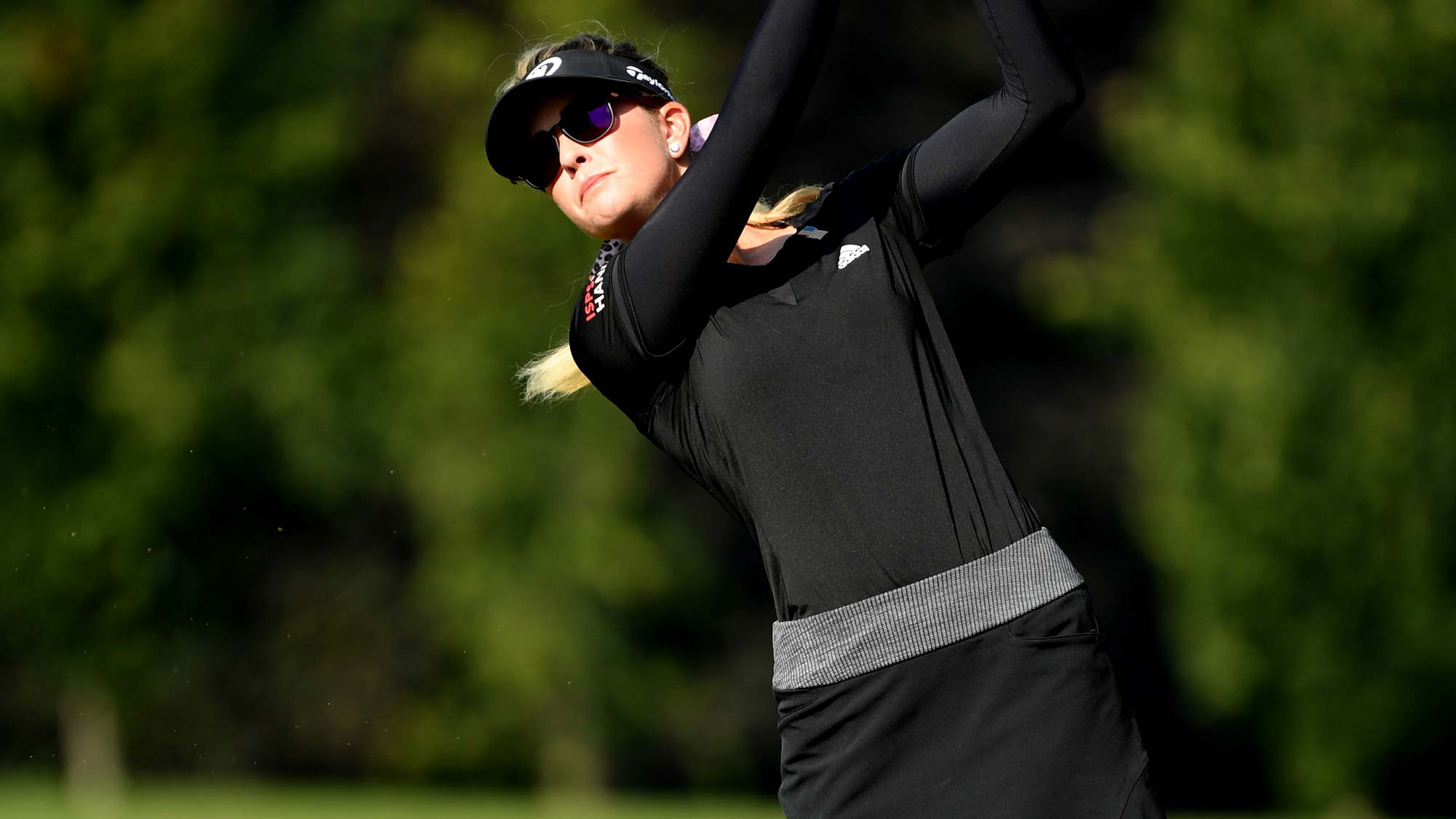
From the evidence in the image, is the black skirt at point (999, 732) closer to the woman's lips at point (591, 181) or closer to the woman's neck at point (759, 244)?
the woman's neck at point (759, 244)

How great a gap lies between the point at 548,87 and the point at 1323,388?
453 inches

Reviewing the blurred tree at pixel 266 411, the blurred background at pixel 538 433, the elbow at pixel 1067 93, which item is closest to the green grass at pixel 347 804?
the blurred background at pixel 538 433

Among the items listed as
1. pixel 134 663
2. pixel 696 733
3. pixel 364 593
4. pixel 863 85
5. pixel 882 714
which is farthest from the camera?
pixel 863 85

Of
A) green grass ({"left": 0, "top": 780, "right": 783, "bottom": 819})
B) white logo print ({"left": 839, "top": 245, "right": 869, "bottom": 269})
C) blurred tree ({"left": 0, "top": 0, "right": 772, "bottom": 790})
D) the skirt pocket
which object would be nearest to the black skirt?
the skirt pocket

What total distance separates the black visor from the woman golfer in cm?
2

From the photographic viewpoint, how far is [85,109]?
53.2 feet

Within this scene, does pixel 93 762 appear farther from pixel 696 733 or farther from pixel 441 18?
pixel 441 18

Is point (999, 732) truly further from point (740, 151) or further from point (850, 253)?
point (740, 151)

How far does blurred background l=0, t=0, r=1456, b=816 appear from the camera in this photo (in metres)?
13.1

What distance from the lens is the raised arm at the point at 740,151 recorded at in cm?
244

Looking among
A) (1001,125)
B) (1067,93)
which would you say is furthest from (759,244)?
(1067,93)

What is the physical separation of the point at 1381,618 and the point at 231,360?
10.4m

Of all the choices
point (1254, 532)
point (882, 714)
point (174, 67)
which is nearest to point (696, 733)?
point (1254, 532)

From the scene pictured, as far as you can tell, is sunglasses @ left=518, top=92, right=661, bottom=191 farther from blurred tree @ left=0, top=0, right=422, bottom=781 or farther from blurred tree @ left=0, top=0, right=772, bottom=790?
blurred tree @ left=0, top=0, right=422, bottom=781
